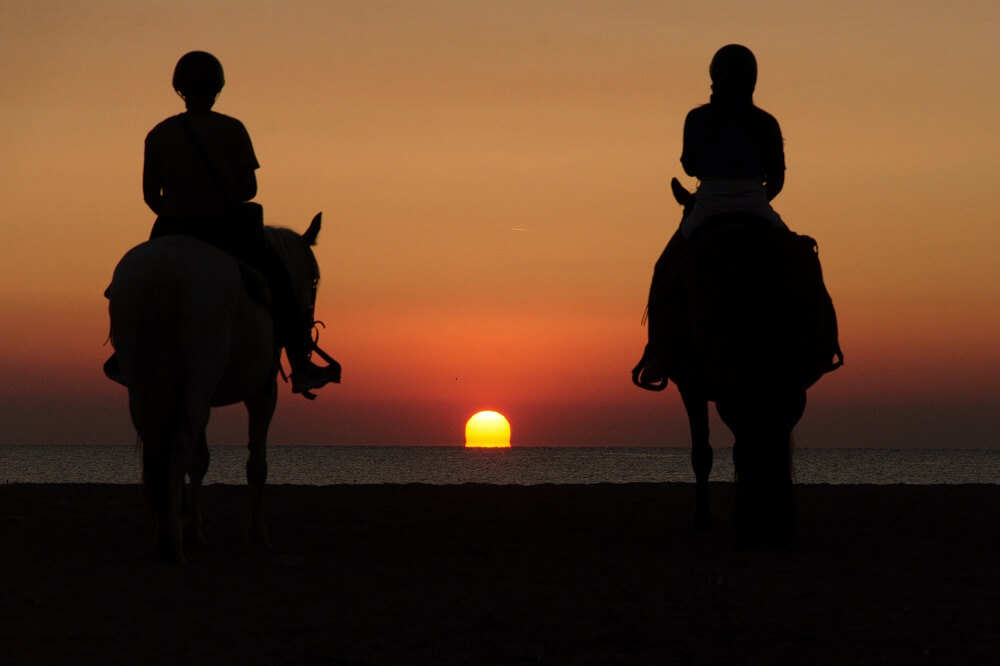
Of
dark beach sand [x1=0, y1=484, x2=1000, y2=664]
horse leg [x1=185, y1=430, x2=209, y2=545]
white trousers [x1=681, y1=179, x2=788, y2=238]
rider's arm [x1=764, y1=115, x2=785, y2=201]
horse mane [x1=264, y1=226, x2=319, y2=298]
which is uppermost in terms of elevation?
rider's arm [x1=764, y1=115, x2=785, y2=201]

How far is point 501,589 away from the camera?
311 inches

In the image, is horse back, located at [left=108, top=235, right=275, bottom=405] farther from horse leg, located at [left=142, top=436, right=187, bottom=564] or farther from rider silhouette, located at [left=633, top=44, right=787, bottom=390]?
rider silhouette, located at [left=633, top=44, right=787, bottom=390]

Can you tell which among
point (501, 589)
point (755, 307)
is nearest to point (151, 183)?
point (501, 589)

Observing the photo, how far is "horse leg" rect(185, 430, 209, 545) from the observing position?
30.9 ft

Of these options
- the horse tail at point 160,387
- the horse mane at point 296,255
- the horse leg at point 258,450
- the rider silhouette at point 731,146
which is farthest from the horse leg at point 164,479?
the rider silhouette at point 731,146

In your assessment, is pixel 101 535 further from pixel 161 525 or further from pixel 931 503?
pixel 931 503

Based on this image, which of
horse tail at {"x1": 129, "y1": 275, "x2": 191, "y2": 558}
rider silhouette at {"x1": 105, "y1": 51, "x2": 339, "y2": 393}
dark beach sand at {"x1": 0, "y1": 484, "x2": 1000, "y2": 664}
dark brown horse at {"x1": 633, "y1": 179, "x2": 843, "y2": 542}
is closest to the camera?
dark beach sand at {"x1": 0, "y1": 484, "x2": 1000, "y2": 664}

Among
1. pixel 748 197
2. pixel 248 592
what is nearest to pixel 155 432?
pixel 248 592

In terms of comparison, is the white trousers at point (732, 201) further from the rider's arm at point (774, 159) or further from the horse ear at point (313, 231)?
the horse ear at point (313, 231)

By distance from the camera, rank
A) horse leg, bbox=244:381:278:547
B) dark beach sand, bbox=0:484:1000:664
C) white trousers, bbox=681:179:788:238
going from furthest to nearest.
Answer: horse leg, bbox=244:381:278:547 < white trousers, bbox=681:179:788:238 < dark beach sand, bbox=0:484:1000:664

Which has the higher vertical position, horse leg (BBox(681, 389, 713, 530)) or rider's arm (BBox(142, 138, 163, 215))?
rider's arm (BBox(142, 138, 163, 215))

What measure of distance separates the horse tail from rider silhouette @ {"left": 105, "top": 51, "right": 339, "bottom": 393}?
90 cm

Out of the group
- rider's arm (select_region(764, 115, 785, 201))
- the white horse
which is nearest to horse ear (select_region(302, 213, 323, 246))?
the white horse

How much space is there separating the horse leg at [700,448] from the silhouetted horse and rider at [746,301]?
1.81ft
